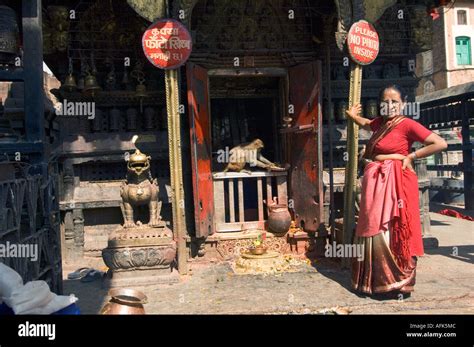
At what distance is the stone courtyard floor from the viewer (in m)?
4.91

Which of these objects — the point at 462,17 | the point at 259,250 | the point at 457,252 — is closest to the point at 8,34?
the point at 259,250

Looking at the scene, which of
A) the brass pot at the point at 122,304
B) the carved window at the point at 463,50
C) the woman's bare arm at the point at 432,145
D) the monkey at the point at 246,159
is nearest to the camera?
the brass pot at the point at 122,304

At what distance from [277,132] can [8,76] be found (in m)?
6.03

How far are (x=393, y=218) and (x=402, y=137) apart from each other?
3.45ft

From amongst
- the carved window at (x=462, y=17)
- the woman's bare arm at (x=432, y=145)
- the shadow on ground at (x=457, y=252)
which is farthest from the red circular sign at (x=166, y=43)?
the carved window at (x=462, y=17)

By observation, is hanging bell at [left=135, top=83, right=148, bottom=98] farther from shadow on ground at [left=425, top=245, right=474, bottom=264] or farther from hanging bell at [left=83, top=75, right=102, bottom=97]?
shadow on ground at [left=425, top=245, right=474, bottom=264]

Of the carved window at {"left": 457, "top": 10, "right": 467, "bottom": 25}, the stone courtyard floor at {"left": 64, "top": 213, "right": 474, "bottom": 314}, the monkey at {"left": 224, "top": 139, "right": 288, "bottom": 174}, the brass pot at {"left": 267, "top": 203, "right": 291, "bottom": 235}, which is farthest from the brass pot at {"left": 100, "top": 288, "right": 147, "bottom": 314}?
the carved window at {"left": 457, "top": 10, "right": 467, "bottom": 25}

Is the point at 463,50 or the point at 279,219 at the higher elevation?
the point at 463,50

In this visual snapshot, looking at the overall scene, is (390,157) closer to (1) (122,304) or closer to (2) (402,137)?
(2) (402,137)

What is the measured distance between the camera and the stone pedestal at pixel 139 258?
6125mm

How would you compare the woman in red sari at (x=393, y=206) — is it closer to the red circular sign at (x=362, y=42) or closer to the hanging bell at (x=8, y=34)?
the red circular sign at (x=362, y=42)

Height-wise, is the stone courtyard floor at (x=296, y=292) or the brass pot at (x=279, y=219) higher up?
the brass pot at (x=279, y=219)

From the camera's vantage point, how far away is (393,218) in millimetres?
5094
